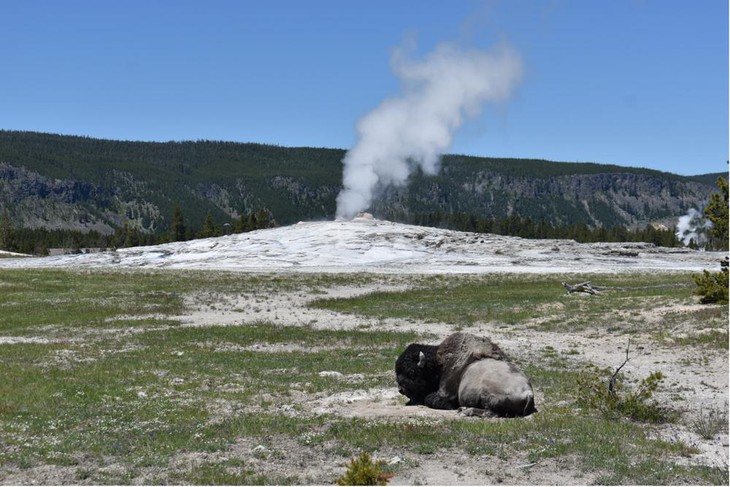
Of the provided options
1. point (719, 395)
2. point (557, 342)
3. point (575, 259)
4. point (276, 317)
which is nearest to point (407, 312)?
point (276, 317)

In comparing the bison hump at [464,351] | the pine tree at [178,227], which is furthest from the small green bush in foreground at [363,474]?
the pine tree at [178,227]

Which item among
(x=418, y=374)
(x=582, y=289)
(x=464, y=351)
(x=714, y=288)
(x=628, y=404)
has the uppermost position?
(x=714, y=288)

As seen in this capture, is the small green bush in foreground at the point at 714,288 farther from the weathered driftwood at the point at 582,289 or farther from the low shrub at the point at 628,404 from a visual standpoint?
the low shrub at the point at 628,404

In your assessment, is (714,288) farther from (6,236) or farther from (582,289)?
(6,236)

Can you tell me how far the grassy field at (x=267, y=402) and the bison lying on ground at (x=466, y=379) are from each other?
759mm

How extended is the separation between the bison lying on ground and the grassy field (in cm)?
76

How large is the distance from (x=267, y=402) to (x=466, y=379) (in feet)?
14.9

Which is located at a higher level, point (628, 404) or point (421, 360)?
point (421, 360)

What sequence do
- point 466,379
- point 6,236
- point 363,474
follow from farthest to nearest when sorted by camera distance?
1. point 6,236
2. point 466,379
3. point 363,474

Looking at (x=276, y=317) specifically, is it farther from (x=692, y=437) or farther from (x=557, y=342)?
(x=692, y=437)

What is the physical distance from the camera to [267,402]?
16.3 meters

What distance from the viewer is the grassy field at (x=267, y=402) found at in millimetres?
11188

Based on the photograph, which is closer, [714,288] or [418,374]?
[418,374]

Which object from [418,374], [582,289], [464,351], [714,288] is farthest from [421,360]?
[582,289]
